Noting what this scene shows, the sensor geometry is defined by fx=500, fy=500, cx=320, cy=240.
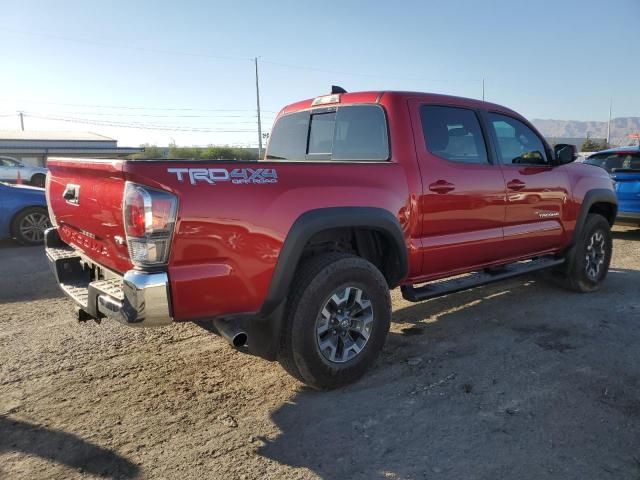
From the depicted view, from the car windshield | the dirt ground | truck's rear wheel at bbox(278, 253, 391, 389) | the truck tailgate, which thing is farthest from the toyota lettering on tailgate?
the car windshield

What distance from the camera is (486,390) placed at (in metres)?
3.34

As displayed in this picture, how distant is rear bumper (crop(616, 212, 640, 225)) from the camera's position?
8.67 m

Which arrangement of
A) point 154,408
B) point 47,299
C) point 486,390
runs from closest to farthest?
point 154,408 < point 486,390 < point 47,299

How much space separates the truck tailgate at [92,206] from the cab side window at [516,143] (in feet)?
11.1

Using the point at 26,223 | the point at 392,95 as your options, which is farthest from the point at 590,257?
the point at 26,223

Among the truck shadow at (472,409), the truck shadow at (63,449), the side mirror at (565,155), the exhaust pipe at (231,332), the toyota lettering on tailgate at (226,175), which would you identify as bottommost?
the truck shadow at (472,409)

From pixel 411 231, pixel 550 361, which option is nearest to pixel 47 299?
pixel 411 231

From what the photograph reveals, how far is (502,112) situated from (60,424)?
4.42 m

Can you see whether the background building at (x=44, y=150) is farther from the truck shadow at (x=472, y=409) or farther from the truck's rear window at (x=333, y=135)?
the truck shadow at (x=472, y=409)

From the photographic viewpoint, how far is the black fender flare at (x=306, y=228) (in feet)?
9.75

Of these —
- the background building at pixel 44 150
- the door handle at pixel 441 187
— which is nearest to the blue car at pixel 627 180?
the door handle at pixel 441 187

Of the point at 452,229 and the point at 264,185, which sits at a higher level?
the point at 264,185

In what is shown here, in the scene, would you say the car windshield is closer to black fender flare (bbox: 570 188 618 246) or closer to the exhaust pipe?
black fender flare (bbox: 570 188 618 246)

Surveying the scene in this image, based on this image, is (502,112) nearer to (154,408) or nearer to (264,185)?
(264,185)
